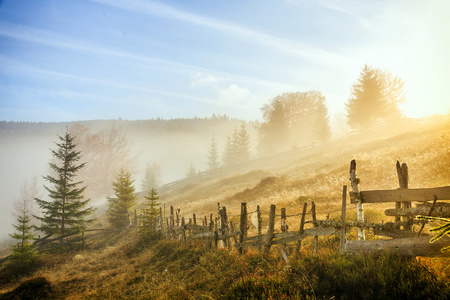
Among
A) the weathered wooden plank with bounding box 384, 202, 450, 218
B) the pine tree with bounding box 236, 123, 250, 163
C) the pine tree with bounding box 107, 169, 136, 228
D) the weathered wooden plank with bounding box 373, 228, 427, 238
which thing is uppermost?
the pine tree with bounding box 236, 123, 250, 163

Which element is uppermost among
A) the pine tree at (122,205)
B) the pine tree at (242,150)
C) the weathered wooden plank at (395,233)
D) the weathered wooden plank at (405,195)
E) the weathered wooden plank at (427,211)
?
the pine tree at (242,150)

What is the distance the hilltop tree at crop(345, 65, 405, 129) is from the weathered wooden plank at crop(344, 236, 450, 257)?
143ft

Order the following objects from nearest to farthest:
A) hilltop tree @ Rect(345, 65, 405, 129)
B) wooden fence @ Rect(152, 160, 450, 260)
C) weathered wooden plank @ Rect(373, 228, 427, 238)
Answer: wooden fence @ Rect(152, 160, 450, 260) → weathered wooden plank @ Rect(373, 228, 427, 238) → hilltop tree @ Rect(345, 65, 405, 129)

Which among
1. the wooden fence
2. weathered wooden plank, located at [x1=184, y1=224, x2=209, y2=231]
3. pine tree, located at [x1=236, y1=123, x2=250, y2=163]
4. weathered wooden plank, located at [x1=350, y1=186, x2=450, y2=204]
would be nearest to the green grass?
the wooden fence

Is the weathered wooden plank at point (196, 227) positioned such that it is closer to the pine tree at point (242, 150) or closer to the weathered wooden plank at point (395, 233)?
the weathered wooden plank at point (395, 233)

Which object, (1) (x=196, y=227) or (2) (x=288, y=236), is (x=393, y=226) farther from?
(1) (x=196, y=227)

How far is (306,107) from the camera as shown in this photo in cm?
5759

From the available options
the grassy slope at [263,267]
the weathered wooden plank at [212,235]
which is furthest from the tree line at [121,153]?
the weathered wooden plank at [212,235]

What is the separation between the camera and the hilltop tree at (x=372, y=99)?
128 feet

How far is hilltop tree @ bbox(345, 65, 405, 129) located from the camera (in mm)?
39062

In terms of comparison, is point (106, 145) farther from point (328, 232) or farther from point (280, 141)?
point (328, 232)

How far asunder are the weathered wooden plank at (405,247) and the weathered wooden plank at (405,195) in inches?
40.3

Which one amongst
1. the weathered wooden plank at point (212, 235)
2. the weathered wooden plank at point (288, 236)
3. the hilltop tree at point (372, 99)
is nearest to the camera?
the weathered wooden plank at point (288, 236)

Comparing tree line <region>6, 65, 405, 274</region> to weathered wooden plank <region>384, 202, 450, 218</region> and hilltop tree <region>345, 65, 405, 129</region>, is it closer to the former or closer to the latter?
hilltop tree <region>345, 65, 405, 129</region>
